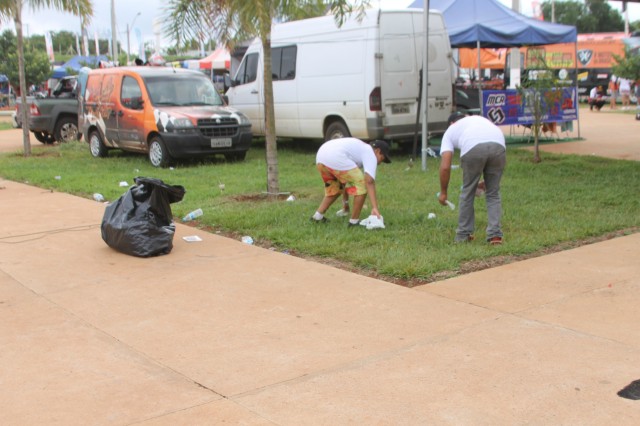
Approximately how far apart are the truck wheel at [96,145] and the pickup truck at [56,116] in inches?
139

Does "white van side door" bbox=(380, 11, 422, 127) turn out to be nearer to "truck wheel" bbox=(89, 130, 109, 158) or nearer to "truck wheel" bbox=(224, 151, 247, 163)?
"truck wheel" bbox=(224, 151, 247, 163)

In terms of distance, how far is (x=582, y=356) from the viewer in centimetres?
434

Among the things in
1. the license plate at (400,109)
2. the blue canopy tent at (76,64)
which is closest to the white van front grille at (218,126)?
the license plate at (400,109)

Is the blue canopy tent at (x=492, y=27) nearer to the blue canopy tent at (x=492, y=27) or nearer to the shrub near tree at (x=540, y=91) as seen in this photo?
the blue canopy tent at (x=492, y=27)

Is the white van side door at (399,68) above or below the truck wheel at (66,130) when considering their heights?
above

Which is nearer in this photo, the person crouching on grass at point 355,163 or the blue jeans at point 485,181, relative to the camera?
the blue jeans at point 485,181

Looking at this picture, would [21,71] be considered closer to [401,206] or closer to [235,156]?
[235,156]

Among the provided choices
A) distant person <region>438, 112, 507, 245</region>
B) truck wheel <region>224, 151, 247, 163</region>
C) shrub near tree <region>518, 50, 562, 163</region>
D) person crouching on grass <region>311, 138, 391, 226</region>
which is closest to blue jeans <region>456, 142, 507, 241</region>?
distant person <region>438, 112, 507, 245</region>

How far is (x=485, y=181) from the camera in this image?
717 centimetres

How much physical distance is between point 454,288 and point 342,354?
5.37ft

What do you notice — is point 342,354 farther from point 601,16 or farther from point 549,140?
Result: point 601,16

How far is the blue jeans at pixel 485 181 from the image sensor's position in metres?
6.92

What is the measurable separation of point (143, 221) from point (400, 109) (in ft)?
25.1

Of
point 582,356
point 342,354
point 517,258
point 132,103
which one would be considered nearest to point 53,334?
point 342,354
